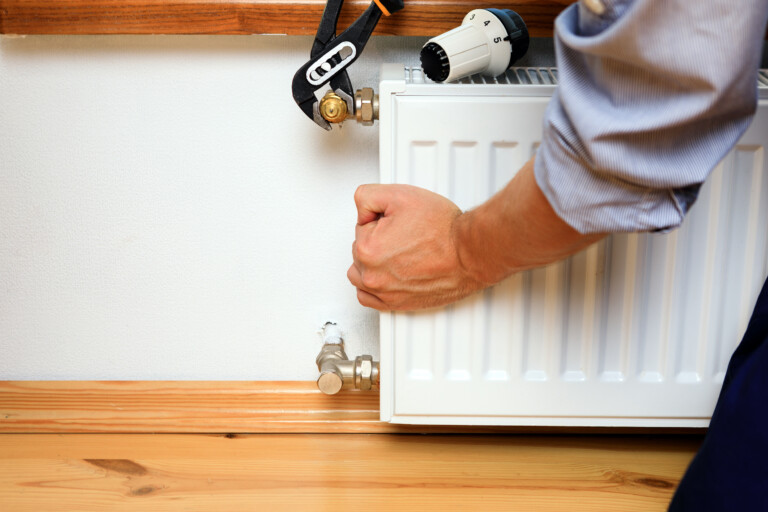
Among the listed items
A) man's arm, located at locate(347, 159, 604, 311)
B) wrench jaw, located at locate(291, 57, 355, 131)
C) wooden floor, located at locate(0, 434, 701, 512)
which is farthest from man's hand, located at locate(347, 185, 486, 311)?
wooden floor, located at locate(0, 434, 701, 512)

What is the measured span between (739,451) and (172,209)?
0.63m

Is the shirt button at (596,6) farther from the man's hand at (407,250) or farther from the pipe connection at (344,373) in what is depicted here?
the pipe connection at (344,373)

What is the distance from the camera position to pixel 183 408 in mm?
862

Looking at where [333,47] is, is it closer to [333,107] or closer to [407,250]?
[333,107]

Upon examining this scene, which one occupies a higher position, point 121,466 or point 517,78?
point 517,78

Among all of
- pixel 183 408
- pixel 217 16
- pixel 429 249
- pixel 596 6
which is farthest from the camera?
pixel 183 408

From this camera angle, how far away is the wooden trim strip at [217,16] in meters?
0.72

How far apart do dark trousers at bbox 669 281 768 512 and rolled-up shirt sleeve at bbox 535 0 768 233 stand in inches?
7.0

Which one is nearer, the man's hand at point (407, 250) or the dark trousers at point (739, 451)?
the dark trousers at point (739, 451)

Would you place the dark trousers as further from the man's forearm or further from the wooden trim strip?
the wooden trim strip

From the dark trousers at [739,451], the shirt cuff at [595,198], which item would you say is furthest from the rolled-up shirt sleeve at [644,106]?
the dark trousers at [739,451]

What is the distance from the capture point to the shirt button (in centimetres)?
35

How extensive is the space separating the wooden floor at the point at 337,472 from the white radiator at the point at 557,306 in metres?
0.08

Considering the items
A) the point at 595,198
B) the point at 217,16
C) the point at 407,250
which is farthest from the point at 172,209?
the point at 595,198
